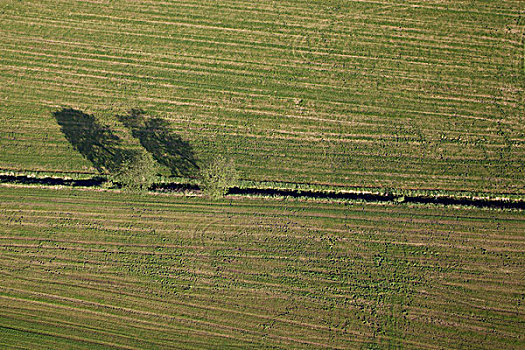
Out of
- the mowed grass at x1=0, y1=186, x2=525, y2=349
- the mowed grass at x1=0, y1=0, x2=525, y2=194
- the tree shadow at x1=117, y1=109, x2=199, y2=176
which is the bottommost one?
the mowed grass at x1=0, y1=186, x2=525, y2=349

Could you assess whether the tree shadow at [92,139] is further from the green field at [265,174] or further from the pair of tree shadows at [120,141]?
the green field at [265,174]

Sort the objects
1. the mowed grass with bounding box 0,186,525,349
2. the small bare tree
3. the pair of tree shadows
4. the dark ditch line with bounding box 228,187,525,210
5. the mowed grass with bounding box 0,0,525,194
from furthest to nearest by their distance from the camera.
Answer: the pair of tree shadows < the mowed grass with bounding box 0,0,525,194 < the dark ditch line with bounding box 228,187,525,210 < the small bare tree < the mowed grass with bounding box 0,186,525,349

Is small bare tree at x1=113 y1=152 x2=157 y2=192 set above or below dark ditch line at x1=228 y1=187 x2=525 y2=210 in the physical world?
below

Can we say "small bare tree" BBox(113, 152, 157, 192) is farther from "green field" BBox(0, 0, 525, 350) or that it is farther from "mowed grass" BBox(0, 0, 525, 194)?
"mowed grass" BBox(0, 0, 525, 194)

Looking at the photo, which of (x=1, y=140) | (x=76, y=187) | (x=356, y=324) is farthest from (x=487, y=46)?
(x=1, y=140)

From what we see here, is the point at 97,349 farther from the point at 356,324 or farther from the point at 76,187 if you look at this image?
the point at 356,324

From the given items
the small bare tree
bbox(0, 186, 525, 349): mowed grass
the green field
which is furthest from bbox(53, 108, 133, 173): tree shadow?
bbox(0, 186, 525, 349): mowed grass

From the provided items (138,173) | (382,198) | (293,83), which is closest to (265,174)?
(293,83)

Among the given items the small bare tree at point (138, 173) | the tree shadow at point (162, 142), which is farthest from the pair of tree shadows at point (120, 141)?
the small bare tree at point (138, 173)
